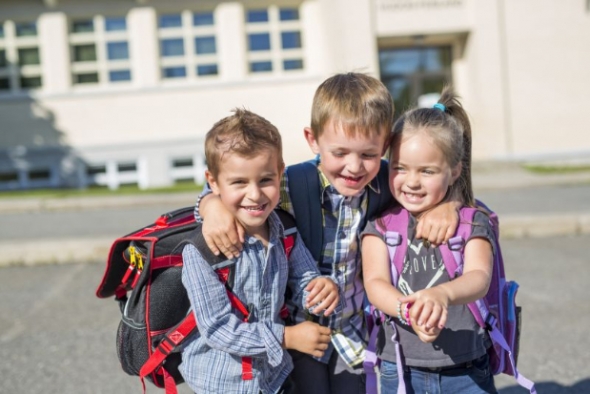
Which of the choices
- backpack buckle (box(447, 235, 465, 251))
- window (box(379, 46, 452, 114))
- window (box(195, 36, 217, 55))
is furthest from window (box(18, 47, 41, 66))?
backpack buckle (box(447, 235, 465, 251))

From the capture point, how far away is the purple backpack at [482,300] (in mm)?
1919

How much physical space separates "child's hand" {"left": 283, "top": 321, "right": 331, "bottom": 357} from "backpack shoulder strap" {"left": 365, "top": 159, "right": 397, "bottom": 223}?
461 mm

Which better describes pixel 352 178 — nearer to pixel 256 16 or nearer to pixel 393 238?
pixel 393 238

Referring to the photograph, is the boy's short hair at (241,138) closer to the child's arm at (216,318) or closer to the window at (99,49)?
the child's arm at (216,318)

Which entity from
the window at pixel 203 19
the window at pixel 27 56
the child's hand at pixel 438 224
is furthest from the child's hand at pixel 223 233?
the window at pixel 27 56

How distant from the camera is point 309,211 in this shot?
2.09 metres

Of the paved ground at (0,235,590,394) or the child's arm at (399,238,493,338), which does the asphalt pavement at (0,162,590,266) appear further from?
the child's arm at (399,238,493,338)

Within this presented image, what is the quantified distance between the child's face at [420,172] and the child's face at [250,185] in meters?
0.41

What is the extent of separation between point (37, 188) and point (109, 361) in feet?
47.8

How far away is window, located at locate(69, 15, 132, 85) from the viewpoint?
56.3ft

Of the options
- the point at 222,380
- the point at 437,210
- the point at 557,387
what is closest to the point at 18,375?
the point at 222,380

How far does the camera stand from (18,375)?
11.6 ft

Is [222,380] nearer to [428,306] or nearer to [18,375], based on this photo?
[428,306]

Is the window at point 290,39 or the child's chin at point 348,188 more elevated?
the window at point 290,39
